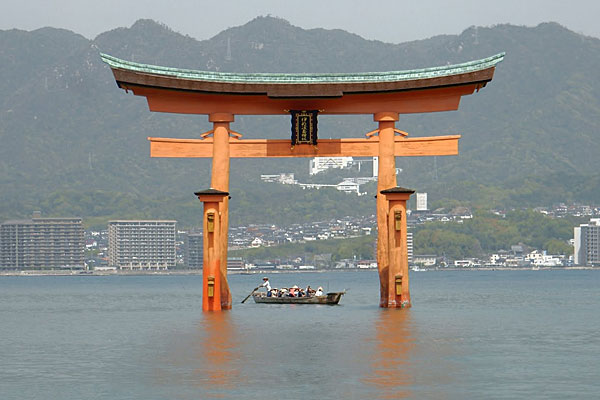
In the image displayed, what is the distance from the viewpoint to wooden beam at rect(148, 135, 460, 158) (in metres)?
50.2

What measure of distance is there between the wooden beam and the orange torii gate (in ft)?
0.15

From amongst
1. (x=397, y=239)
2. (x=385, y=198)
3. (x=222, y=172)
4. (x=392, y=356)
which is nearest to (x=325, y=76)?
(x=385, y=198)

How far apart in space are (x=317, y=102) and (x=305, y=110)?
64 centimetres

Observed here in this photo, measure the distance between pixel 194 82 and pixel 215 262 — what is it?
7739mm

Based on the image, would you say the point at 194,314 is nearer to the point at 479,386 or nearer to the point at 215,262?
the point at 215,262

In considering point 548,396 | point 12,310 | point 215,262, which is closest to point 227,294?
point 215,262

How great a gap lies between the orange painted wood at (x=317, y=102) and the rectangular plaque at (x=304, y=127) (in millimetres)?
267

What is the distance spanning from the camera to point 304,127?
5041 centimetres

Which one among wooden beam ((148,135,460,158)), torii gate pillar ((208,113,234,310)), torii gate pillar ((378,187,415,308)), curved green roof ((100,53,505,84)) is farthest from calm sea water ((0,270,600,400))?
curved green roof ((100,53,505,84))

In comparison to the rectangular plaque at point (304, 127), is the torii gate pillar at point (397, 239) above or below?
below

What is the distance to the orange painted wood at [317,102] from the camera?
50000 millimetres

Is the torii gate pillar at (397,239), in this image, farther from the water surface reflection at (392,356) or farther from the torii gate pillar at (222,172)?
the torii gate pillar at (222,172)

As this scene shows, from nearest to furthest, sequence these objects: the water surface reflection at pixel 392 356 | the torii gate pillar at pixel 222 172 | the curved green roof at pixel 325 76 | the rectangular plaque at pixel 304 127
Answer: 1. the water surface reflection at pixel 392 356
2. the curved green roof at pixel 325 76
3. the torii gate pillar at pixel 222 172
4. the rectangular plaque at pixel 304 127

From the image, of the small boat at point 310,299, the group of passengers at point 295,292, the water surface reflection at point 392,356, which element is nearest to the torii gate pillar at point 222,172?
A: the water surface reflection at point 392,356
